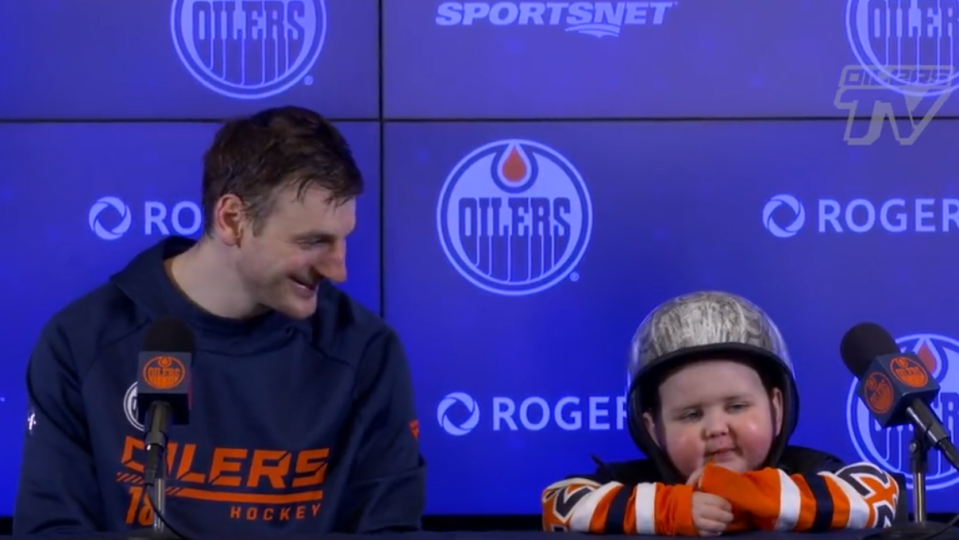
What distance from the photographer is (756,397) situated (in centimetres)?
251

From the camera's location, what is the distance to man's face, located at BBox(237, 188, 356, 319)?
2484mm

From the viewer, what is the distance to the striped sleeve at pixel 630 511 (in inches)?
87.1

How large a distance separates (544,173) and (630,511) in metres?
1.32

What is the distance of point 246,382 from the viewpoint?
254cm

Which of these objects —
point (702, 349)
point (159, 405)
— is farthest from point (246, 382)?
point (702, 349)

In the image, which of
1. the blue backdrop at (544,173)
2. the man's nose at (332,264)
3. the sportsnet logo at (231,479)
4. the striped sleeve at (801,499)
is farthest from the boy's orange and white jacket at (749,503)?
the blue backdrop at (544,173)

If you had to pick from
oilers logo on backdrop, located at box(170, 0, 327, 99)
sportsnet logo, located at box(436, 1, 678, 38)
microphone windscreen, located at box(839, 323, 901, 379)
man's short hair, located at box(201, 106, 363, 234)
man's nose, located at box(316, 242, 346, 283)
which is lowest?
microphone windscreen, located at box(839, 323, 901, 379)

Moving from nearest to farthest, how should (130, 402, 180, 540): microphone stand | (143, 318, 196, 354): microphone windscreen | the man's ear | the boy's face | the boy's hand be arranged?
(130, 402, 180, 540): microphone stand → (143, 318, 196, 354): microphone windscreen → the boy's hand → the boy's face → the man's ear

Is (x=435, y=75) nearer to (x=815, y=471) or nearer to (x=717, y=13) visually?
(x=717, y=13)

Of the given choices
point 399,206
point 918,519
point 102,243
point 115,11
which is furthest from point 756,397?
point 115,11

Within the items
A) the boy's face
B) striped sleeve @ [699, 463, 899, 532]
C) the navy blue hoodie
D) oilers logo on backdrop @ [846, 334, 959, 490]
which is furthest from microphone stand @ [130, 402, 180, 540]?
oilers logo on backdrop @ [846, 334, 959, 490]

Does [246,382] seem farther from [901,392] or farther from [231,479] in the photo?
[901,392]

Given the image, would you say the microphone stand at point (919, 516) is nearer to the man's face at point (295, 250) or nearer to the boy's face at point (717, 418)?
the boy's face at point (717, 418)

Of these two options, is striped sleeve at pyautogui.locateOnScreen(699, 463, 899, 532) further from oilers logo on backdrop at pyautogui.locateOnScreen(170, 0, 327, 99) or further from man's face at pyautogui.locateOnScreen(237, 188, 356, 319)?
oilers logo on backdrop at pyautogui.locateOnScreen(170, 0, 327, 99)
